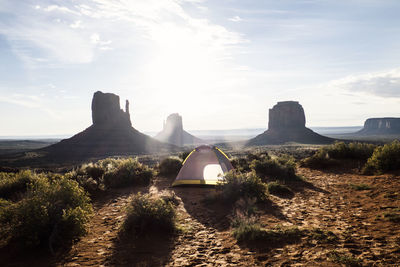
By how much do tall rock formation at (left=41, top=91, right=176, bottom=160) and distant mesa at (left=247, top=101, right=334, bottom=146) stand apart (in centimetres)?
5452

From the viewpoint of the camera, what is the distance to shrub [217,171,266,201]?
8266 millimetres

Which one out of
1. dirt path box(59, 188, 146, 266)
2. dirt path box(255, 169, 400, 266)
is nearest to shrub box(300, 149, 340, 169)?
dirt path box(255, 169, 400, 266)

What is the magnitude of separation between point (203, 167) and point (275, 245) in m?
7.05

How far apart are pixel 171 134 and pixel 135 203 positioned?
561 feet

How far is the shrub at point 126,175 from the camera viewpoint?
12008mm

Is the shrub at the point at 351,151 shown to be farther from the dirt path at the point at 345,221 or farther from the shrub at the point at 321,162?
the dirt path at the point at 345,221

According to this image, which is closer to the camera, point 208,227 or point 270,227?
point 270,227

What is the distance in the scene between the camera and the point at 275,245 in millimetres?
4750

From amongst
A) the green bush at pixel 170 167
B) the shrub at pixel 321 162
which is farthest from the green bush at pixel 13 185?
the shrub at pixel 321 162

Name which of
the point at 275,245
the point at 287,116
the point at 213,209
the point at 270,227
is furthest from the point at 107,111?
the point at 275,245

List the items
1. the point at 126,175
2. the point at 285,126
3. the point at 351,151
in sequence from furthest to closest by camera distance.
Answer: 1. the point at 285,126
2. the point at 351,151
3. the point at 126,175

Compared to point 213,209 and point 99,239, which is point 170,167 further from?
point 99,239

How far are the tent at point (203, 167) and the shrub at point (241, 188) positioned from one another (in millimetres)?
2159

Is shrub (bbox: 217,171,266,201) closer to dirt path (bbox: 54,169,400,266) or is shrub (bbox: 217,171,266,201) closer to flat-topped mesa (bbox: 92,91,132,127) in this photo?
dirt path (bbox: 54,169,400,266)
